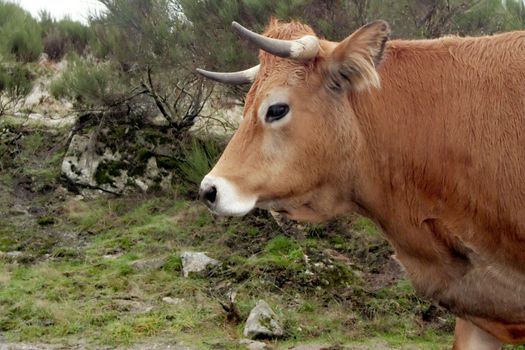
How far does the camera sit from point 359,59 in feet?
12.8

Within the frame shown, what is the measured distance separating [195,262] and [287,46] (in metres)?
4.79

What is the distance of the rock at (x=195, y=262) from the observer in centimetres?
830

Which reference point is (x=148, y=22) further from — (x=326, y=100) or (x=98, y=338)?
(x=326, y=100)

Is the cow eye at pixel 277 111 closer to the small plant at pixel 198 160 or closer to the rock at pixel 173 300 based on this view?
the rock at pixel 173 300

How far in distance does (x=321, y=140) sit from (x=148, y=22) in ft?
25.1

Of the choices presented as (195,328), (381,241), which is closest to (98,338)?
(195,328)

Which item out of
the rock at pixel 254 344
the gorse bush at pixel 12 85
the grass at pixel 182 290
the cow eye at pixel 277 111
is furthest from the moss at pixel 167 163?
the cow eye at pixel 277 111

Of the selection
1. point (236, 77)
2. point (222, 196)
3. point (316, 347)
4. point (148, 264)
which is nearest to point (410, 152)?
point (222, 196)

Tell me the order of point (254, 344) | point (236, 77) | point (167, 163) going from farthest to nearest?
point (167, 163), point (254, 344), point (236, 77)

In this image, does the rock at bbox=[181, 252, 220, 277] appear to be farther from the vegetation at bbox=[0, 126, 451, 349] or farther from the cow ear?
the cow ear

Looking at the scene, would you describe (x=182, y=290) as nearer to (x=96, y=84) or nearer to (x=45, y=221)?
(x=45, y=221)

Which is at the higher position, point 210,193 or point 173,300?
point 210,193

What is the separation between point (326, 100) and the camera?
4.06 metres

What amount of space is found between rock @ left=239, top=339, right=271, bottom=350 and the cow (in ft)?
8.89
